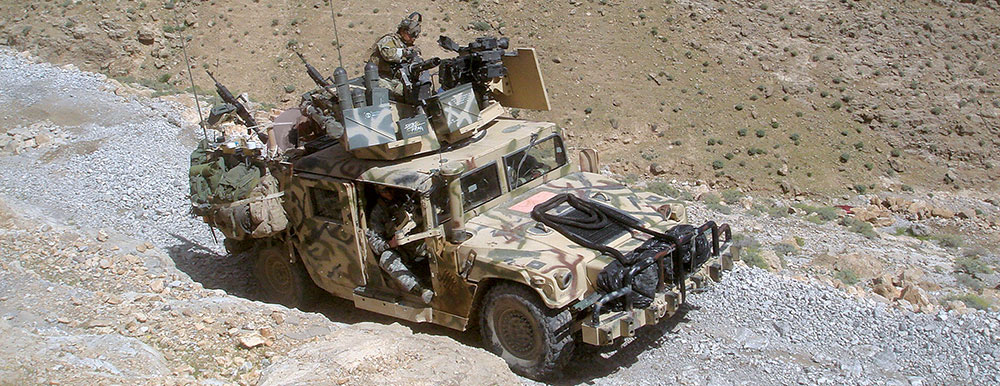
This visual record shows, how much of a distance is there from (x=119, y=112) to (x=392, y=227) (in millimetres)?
11034

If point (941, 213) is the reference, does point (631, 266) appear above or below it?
above

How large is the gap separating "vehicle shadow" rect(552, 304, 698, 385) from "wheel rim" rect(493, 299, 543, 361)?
46 cm

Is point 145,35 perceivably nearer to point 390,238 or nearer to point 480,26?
point 480,26

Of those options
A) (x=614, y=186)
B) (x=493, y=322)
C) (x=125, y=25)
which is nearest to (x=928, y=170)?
(x=614, y=186)

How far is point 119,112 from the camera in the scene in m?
17.1

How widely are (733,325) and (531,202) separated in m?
2.51

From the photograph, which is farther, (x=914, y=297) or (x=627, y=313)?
(x=914, y=297)

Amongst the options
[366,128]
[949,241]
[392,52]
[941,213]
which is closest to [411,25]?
[392,52]

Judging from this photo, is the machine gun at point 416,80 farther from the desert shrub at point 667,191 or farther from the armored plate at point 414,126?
the desert shrub at point 667,191

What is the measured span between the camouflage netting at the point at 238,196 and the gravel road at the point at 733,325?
56.0 inches

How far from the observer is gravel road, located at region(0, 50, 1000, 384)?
7.87 metres

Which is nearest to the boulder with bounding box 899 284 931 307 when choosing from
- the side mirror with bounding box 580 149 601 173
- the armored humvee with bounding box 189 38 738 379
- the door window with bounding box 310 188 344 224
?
the armored humvee with bounding box 189 38 738 379

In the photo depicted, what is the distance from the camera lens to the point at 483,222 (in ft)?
27.3

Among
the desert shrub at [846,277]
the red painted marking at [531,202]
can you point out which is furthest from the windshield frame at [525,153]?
Result: the desert shrub at [846,277]
